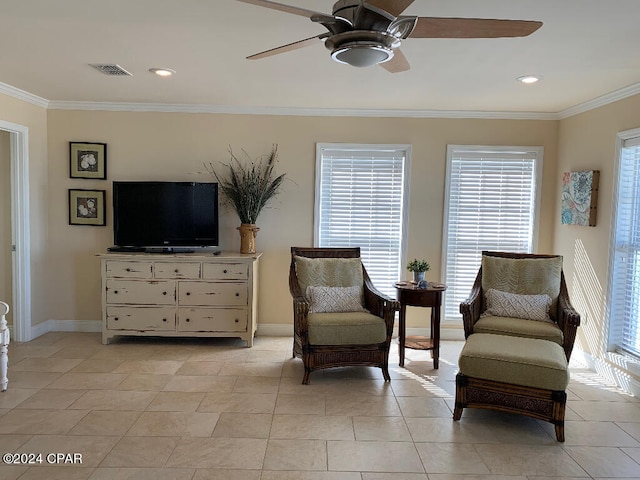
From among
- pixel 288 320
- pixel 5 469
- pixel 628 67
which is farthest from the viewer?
pixel 288 320

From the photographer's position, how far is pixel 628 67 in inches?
130

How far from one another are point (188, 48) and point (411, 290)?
2.65 metres

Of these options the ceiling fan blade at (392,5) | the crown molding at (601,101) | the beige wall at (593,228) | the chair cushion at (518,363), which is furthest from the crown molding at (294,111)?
the ceiling fan blade at (392,5)

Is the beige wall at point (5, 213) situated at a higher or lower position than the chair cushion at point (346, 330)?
higher

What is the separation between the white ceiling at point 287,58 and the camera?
2.46 meters

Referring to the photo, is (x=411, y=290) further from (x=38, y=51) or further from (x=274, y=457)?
(x=38, y=51)

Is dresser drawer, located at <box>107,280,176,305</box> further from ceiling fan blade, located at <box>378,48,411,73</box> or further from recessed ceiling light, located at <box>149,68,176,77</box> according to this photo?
ceiling fan blade, located at <box>378,48,411,73</box>

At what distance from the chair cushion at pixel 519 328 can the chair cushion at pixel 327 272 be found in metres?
1.13

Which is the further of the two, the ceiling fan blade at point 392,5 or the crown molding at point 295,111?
the crown molding at point 295,111

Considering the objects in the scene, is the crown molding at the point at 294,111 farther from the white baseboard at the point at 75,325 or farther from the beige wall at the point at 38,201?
the white baseboard at the point at 75,325

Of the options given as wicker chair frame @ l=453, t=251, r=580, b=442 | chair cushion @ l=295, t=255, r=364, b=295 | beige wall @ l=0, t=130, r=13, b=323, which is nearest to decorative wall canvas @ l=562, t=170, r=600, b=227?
wicker chair frame @ l=453, t=251, r=580, b=442

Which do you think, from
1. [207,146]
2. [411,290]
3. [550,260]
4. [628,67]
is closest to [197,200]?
[207,146]

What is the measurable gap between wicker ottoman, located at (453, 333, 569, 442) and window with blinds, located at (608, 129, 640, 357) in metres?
1.14

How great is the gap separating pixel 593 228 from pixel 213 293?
11.8 feet
